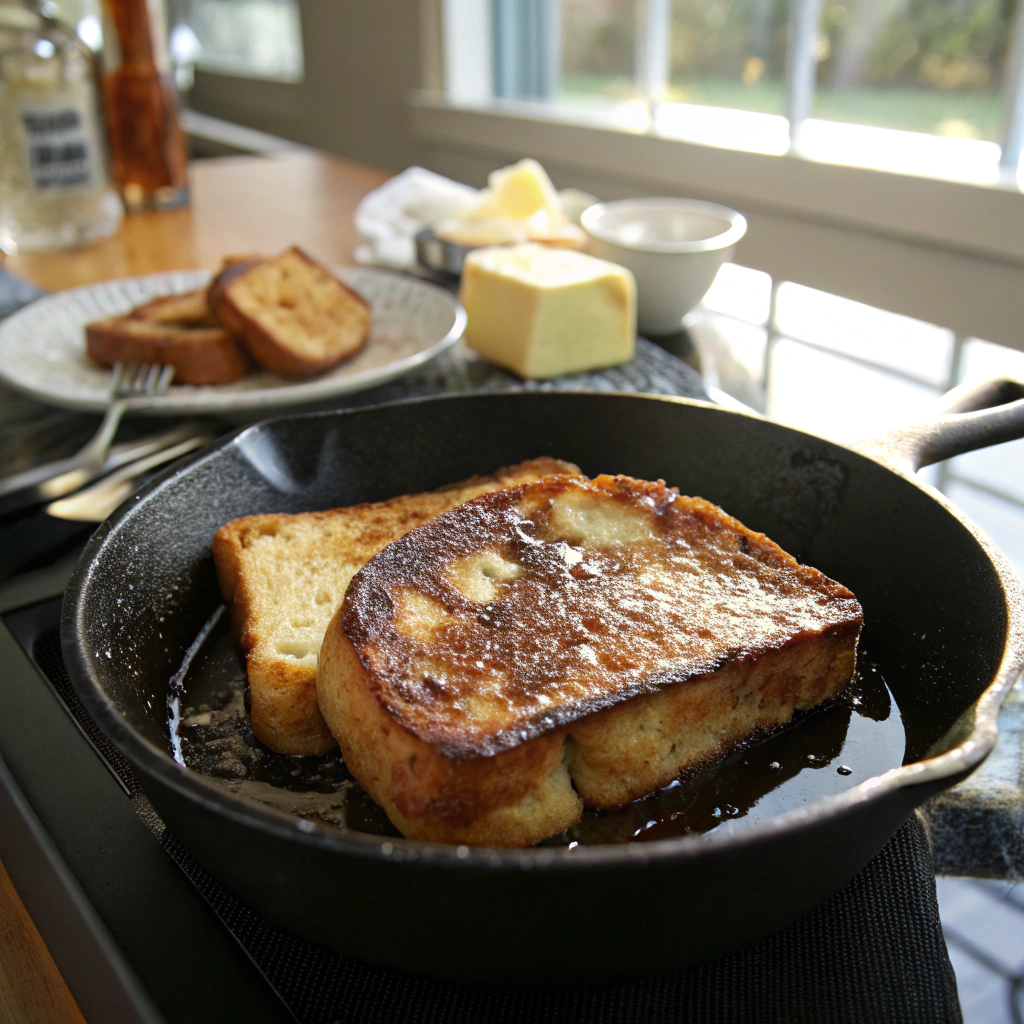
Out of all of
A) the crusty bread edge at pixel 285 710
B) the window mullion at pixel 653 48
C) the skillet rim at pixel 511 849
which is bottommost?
the crusty bread edge at pixel 285 710

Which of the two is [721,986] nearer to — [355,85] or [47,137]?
[47,137]

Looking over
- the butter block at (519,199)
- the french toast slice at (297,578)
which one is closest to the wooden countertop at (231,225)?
the butter block at (519,199)

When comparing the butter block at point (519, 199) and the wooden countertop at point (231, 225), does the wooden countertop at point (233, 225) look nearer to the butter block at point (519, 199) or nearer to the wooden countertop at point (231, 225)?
the wooden countertop at point (231, 225)

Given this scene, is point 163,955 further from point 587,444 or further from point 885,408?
point 885,408

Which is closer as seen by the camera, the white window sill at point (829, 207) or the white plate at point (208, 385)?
the white plate at point (208, 385)

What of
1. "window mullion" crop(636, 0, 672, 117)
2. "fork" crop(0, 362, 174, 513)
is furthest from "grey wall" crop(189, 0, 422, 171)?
"fork" crop(0, 362, 174, 513)

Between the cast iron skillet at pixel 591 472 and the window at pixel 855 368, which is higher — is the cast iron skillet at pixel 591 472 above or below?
above

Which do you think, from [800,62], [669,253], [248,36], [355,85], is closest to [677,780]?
[669,253]
